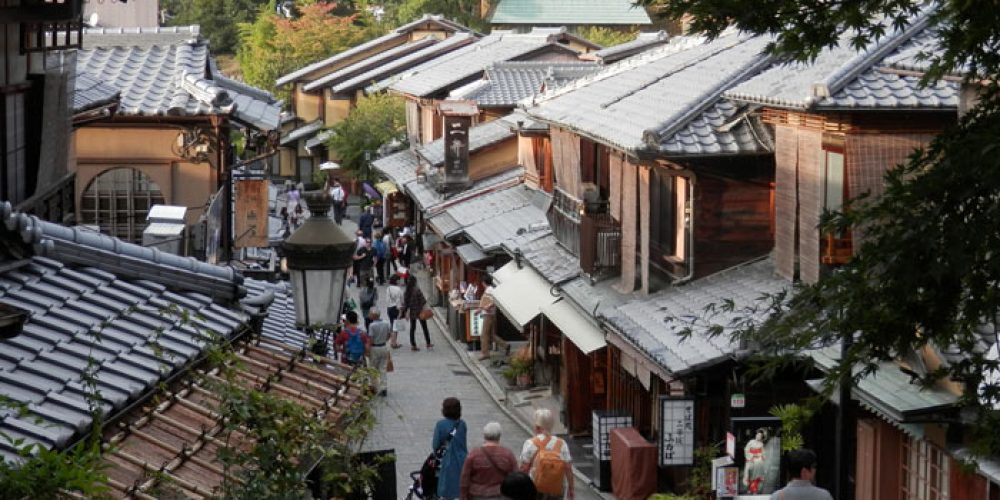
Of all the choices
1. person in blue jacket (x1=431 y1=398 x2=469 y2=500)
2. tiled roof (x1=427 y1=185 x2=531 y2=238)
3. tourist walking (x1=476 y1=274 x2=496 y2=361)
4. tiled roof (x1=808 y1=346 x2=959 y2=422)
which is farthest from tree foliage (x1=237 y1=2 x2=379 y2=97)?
tiled roof (x1=808 y1=346 x2=959 y2=422)

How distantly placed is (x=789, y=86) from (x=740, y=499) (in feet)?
23.5

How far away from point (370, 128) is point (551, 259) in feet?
111

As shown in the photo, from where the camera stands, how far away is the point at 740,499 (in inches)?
606

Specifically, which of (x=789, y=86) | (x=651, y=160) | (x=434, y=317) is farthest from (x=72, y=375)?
(x=434, y=317)

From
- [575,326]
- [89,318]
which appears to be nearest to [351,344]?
[575,326]

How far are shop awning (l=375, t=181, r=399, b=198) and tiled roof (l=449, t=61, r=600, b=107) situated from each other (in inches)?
269

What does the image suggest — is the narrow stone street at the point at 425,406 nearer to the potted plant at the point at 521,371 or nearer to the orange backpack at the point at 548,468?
the potted plant at the point at 521,371

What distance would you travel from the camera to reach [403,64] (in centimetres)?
6994

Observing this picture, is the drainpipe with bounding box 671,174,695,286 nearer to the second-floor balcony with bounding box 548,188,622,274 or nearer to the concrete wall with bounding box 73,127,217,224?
the second-floor balcony with bounding box 548,188,622,274

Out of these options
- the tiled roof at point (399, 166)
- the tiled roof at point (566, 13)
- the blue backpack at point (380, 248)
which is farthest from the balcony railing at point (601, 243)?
the tiled roof at point (566, 13)

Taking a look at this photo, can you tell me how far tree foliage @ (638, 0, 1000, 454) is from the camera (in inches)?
342

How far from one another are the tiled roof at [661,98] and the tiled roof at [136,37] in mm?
6523

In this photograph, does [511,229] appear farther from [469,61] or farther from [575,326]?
[469,61]

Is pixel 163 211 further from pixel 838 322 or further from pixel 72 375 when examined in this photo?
pixel 838 322
